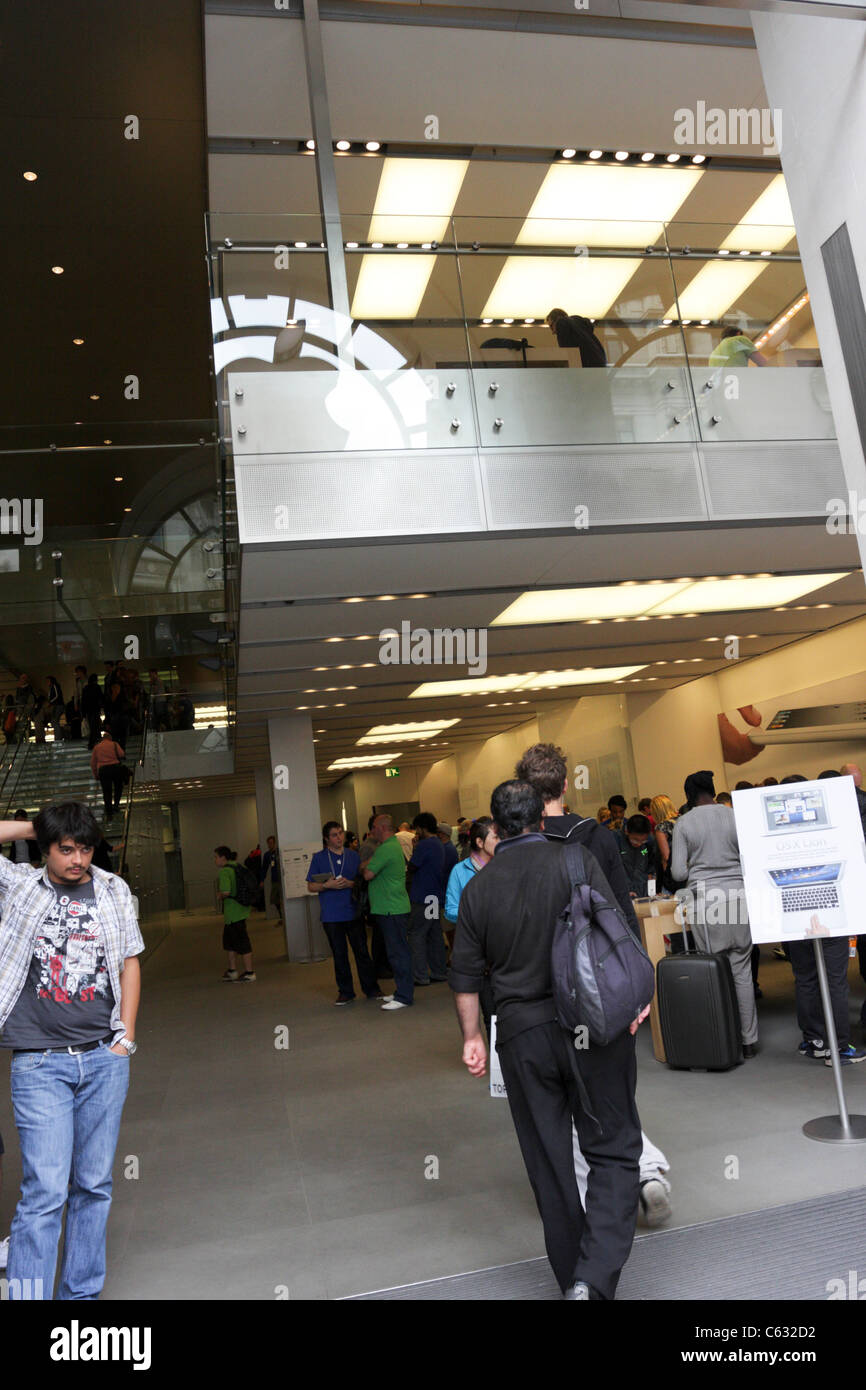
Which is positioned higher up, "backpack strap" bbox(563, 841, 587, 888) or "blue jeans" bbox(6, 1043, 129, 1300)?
"backpack strap" bbox(563, 841, 587, 888)

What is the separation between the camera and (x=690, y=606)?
10.5 metres

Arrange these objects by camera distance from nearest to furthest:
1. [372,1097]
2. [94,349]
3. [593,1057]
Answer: [593,1057] < [372,1097] < [94,349]

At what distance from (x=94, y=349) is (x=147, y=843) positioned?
7892 millimetres

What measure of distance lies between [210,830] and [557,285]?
28.7m

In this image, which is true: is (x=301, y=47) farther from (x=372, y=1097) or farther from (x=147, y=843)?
(x=147, y=843)

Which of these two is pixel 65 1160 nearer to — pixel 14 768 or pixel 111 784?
pixel 111 784

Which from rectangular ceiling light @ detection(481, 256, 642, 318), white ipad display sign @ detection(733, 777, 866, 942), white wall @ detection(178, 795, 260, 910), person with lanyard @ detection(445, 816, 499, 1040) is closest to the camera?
white ipad display sign @ detection(733, 777, 866, 942)

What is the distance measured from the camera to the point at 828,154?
4352mm

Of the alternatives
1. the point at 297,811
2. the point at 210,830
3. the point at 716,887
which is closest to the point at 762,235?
the point at 716,887

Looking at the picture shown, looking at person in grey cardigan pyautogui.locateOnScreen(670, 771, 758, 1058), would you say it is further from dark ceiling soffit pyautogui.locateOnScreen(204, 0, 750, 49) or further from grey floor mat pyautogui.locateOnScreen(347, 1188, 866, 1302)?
dark ceiling soffit pyautogui.locateOnScreen(204, 0, 750, 49)

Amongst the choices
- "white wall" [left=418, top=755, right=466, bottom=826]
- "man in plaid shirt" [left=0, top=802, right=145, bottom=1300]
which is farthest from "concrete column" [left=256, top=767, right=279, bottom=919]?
"man in plaid shirt" [left=0, top=802, right=145, bottom=1300]

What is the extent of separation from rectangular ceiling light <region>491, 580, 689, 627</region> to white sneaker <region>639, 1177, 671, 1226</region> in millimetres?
5949

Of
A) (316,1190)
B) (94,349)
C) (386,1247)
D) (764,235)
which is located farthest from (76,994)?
(94,349)

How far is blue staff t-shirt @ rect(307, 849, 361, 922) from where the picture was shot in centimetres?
956
